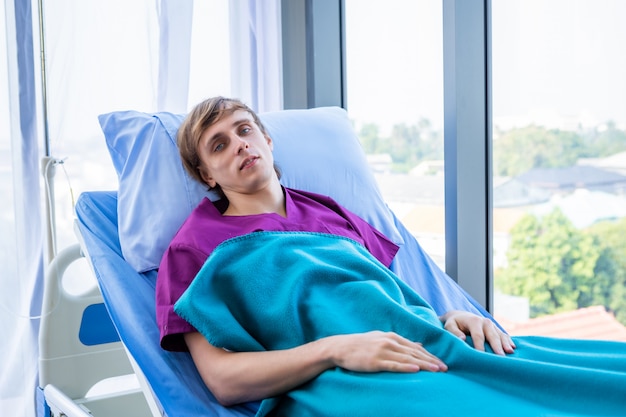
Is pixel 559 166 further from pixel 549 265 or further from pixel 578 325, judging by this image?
pixel 578 325

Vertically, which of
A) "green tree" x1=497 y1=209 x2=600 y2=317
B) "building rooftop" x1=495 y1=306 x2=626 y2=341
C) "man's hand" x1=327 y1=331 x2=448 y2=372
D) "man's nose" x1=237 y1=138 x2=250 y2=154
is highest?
"man's nose" x1=237 y1=138 x2=250 y2=154

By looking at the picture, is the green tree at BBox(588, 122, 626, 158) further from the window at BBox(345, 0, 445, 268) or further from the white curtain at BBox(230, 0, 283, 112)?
the white curtain at BBox(230, 0, 283, 112)

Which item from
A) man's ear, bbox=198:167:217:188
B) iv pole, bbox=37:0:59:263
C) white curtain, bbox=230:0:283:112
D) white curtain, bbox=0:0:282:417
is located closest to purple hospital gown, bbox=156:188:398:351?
man's ear, bbox=198:167:217:188

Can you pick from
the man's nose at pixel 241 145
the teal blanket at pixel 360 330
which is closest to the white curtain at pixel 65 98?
the man's nose at pixel 241 145

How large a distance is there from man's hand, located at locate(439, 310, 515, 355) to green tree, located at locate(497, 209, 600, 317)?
1062mm

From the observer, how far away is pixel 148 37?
2.37 m

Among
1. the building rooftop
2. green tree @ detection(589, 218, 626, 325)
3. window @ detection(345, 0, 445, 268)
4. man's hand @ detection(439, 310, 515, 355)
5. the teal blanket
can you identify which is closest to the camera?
the teal blanket

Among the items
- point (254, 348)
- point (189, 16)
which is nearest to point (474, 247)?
point (254, 348)

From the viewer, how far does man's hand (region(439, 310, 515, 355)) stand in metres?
1.27

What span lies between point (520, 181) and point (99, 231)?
4.86 feet

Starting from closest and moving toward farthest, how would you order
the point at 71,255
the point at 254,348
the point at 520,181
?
the point at 254,348, the point at 71,255, the point at 520,181

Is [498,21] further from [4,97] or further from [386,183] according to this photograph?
[4,97]

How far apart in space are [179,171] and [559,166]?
4.50 ft

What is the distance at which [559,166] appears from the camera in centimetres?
236
